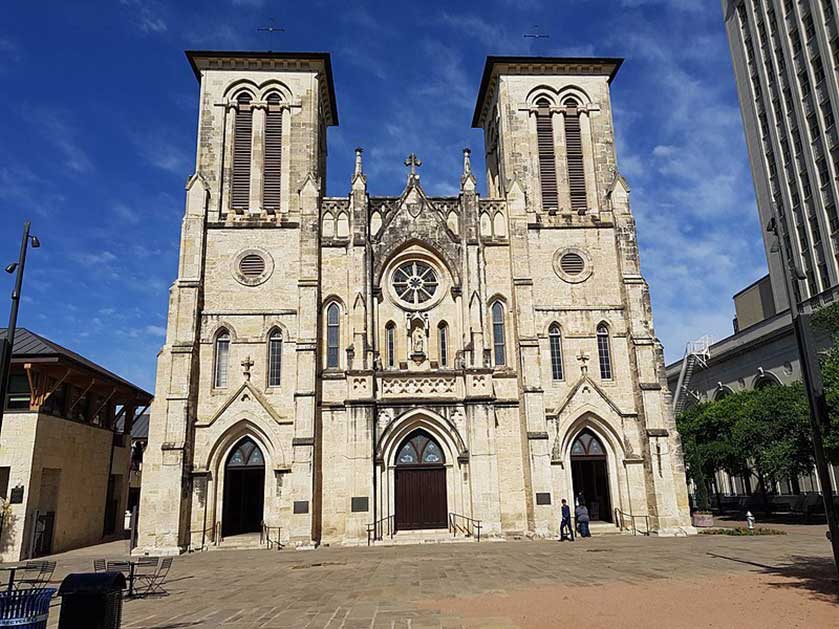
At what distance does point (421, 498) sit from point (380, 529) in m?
2.22

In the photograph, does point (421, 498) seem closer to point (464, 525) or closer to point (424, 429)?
point (464, 525)

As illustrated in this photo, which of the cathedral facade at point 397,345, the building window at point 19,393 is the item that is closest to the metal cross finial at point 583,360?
the cathedral facade at point 397,345

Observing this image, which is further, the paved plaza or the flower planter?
the flower planter

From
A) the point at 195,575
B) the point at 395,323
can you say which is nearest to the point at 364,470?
the point at 395,323

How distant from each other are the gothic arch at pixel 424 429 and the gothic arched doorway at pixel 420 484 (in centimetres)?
31

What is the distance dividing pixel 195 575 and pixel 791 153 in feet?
156

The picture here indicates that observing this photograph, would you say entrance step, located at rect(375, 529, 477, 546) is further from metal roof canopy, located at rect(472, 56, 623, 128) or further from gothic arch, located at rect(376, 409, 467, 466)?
metal roof canopy, located at rect(472, 56, 623, 128)

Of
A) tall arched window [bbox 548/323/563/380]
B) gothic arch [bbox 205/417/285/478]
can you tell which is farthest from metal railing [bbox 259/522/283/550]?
tall arched window [bbox 548/323/563/380]

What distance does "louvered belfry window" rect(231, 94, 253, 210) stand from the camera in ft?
99.7

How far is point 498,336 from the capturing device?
94.5 ft

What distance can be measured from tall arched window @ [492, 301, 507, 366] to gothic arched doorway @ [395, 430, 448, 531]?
4.72 metres

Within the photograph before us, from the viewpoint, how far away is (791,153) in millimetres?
46062

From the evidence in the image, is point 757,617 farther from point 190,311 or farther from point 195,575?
point 190,311

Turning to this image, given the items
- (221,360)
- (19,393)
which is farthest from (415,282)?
(19,393)
